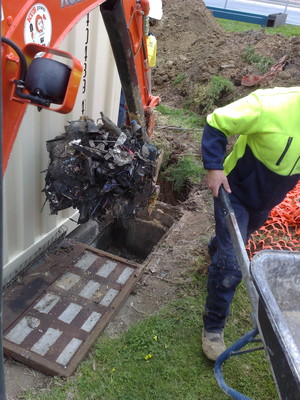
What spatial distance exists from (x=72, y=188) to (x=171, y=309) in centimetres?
127

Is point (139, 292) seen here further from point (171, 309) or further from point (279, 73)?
point (279, 73)

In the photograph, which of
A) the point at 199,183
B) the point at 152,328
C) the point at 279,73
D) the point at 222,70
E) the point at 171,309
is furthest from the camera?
the point at 222,70

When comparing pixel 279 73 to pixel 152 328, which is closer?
pixel 152 328

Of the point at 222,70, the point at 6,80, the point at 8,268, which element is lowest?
the point at 8,268

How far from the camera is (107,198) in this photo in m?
2.84

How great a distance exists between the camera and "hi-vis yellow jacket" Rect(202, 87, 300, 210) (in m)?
2.27

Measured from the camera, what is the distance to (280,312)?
5.17ft

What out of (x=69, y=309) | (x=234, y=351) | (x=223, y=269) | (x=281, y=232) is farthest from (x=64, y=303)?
(x=281, y=232)

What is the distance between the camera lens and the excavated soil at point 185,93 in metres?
3.21

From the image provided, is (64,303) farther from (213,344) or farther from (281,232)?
(281,232)

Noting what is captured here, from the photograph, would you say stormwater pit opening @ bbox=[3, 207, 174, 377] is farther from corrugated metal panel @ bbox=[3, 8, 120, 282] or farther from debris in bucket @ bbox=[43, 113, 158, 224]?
debris in bucket @ bbox=[43, 113, 158, 224]

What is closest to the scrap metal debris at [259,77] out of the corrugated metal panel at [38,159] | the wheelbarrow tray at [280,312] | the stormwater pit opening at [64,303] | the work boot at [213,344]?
the corrugated metal panel at [38,159]

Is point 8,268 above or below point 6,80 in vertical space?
below

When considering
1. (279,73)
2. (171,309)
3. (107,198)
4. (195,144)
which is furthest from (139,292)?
(279,73)
